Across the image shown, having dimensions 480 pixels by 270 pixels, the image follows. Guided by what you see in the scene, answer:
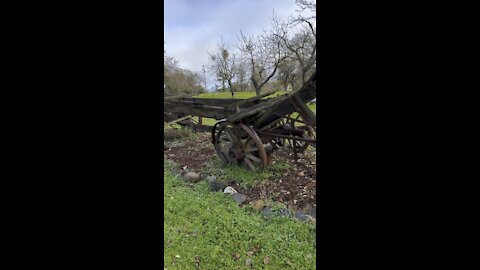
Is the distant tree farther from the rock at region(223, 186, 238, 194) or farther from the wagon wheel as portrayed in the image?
the rock at region(223, 186, 238, 194)

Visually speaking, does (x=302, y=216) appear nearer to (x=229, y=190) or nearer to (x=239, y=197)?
(x=239, y=197)

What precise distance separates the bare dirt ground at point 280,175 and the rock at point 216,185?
191mm

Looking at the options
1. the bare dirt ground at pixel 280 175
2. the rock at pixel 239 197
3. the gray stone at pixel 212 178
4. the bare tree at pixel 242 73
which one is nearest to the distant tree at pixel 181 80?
the bare tree at pixel 242 73

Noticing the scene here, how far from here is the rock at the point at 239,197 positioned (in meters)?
4.07

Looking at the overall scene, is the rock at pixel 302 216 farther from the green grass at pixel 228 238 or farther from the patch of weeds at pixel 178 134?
the patch of weeds at pixel 178 134

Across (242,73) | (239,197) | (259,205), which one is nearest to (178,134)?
(239,197)

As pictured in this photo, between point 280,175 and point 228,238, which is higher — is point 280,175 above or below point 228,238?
above

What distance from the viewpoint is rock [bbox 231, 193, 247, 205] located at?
4071 mm

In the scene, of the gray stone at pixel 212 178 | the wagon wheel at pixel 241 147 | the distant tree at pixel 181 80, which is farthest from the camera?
the distant tree at pixel 181 80

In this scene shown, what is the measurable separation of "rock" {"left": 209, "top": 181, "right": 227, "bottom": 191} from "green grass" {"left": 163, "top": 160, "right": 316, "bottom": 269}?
0.56 metres

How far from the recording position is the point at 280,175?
5.17 m

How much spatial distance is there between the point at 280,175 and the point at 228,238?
2352mm
